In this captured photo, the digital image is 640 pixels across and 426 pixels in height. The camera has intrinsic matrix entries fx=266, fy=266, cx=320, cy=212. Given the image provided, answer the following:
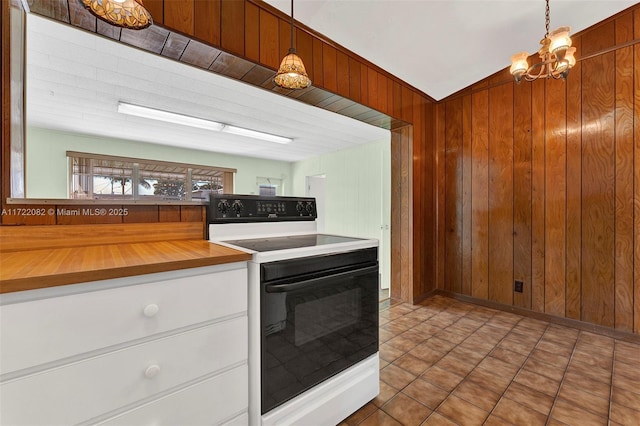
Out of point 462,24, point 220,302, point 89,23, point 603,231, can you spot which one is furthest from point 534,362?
point 89,23

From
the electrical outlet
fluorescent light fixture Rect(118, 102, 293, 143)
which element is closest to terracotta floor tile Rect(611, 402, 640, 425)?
the electrical outlet

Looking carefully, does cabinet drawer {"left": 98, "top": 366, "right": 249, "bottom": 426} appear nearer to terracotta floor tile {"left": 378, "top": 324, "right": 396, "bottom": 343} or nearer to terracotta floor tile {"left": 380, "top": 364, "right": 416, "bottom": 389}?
terracotta floor tile {"left": 380, "top": 364, "right": 416, "bottom": 389}

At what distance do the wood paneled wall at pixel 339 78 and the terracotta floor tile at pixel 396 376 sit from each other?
4.13ft

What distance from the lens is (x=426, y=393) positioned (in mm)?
1514

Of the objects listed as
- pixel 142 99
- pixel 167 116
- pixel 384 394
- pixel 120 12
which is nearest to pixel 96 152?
pixel 167 116

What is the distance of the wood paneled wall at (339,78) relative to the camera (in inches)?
56.2

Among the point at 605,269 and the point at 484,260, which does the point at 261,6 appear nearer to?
the point at 484,260

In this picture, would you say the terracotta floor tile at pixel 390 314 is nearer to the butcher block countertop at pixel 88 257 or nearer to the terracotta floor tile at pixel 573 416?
the terracotta floor tile at pixel 573 416

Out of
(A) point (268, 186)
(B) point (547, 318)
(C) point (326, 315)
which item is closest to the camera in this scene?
(C) point (326, 315)

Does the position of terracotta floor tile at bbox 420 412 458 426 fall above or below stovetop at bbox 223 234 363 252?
below

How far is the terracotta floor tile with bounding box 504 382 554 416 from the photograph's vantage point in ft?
A: 4.59

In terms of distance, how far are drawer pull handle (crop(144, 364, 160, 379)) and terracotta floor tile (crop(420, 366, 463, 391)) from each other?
1.51m

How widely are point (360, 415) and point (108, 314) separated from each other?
126cm

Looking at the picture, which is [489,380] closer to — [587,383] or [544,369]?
[544,369]
